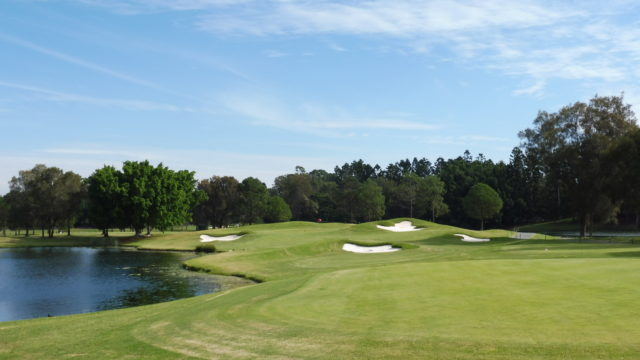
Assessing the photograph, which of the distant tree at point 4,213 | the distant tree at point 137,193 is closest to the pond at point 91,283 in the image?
the distant tree at point 137,193

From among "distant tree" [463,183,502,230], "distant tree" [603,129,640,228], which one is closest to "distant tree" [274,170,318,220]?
"distant tree" [463,183,502,230]

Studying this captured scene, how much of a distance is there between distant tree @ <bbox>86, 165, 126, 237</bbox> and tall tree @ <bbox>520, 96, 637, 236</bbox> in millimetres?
58535

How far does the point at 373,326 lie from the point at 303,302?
4.88 metres

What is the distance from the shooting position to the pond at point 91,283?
27.4 m

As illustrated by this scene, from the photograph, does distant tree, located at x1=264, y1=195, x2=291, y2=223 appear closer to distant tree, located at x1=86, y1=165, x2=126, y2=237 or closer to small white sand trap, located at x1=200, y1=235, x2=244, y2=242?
distant tree, located at x1=86, y1=165, x2=126, y2=237

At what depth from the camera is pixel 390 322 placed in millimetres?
14461

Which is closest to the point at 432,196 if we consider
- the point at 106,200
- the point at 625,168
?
the point at 625,168

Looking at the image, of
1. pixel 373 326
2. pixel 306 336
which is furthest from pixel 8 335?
pixel 373 326

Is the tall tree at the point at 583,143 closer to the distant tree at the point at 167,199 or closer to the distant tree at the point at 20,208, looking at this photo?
the distant tree at the point at 167,199

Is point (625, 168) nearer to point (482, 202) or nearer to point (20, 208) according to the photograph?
point (482, 202)

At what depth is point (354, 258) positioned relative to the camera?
4288 cm

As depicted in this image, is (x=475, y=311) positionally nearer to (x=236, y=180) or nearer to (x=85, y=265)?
(x=85, y=265)

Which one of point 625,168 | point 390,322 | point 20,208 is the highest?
point 625,168

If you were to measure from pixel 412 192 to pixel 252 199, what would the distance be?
1601 inches
